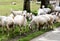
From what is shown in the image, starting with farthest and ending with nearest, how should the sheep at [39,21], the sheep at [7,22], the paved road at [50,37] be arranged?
the sheep at [39,21], the sheep at [7,22], the paved road at [50,37]

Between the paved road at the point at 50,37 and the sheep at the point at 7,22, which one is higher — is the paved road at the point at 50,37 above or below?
below

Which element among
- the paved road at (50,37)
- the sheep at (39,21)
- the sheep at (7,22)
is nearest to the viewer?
the paved road at (50,37)

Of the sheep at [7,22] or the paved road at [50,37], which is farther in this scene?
the sheep at [7,22]

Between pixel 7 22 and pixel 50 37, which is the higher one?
pixel 7 22

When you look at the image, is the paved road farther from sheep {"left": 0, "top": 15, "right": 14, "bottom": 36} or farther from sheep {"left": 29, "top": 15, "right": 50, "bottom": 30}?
sheep {"left": 0, "top": 15, "right": 14, "bottom": 36}

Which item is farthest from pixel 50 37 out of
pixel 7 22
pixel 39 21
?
pixel 7 22

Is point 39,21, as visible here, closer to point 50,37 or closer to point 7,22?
point 50,37

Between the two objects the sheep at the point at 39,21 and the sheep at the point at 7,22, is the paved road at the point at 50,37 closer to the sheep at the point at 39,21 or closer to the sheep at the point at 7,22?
the sheep at the point at 39,21

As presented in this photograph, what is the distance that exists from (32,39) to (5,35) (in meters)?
1.39

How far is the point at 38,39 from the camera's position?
409 inches

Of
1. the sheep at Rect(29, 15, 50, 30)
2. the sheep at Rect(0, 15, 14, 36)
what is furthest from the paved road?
the sheep at Rect(0, 15, 14, 36)

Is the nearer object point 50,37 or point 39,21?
point 50,37

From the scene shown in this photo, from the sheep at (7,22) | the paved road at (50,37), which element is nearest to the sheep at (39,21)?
the paved road at (50,37)

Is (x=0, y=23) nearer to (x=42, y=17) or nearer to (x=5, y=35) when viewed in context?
(x=5, y=35)
